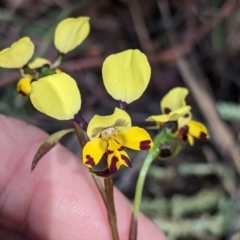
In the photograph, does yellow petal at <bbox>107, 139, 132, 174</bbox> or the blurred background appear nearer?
yellow petal at <bbox>107, 139, 132, 174</bbox>

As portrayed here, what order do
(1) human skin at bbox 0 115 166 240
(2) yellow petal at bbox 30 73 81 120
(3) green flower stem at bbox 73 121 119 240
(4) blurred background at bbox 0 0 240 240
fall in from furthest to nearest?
(4) blurred background at bbox 0 0 240 240 → (1) human skin at bbox 0 115 166 240 → (3) green flower stem at bbox 73 121 119 240 → (2) yellow petal at bbox 30 73 81 120

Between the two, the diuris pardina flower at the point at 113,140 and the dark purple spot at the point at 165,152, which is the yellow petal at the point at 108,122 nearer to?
the diuris pardina flower at the point at 113,140

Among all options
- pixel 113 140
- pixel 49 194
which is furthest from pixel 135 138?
pixel 49 194

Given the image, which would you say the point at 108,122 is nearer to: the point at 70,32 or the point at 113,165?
the point at 113,165

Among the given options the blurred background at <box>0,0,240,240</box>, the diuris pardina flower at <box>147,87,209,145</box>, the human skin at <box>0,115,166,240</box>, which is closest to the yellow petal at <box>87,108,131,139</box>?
the diuris pardina flower at <box>147,87,209,145</box>

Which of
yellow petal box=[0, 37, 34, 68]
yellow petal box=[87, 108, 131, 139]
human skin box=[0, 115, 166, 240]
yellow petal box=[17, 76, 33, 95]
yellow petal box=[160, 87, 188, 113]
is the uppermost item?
yellow petal box=[0, 37, 34, 68]

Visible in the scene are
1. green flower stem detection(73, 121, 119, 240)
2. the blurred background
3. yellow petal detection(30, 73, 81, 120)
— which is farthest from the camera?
the blurred background

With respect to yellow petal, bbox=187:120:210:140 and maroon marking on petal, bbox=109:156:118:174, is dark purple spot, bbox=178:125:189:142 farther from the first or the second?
maroon marking on petal, bbox=109:156:118:174

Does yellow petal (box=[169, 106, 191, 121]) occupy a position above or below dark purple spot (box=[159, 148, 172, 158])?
above
